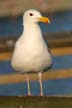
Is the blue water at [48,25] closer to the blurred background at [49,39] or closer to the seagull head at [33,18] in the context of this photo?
the blurred background at [49,39]

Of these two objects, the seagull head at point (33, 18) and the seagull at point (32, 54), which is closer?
the seagull at point (32, 54)

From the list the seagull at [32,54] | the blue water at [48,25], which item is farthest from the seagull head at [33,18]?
the blue water at [48,25]

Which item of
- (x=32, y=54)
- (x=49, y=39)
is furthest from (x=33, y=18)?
(x=49, y=39)

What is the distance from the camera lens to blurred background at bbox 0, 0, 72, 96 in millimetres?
3703

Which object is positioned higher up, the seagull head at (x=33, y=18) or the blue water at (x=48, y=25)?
the seagull head at (x=33, y=18)

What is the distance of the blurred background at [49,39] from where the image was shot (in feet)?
12.1

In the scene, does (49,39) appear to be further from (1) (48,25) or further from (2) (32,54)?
(2) (32,54)

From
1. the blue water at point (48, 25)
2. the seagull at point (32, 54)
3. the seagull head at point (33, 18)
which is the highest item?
the seagull head at point (33, 18)

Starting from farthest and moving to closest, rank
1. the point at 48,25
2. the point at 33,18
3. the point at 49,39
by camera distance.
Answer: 1. the point at 48,25
2. the point at 49,39
3. the point at 33,18

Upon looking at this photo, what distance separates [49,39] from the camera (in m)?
5.35

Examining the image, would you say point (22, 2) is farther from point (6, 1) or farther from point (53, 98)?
point (53, 98)

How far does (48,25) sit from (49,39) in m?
1.28

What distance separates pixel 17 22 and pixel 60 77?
3.29m

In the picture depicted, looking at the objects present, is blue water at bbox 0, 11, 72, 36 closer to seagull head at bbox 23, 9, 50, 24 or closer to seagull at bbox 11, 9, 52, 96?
seagull head at bbox 23, 9, 50, 24
